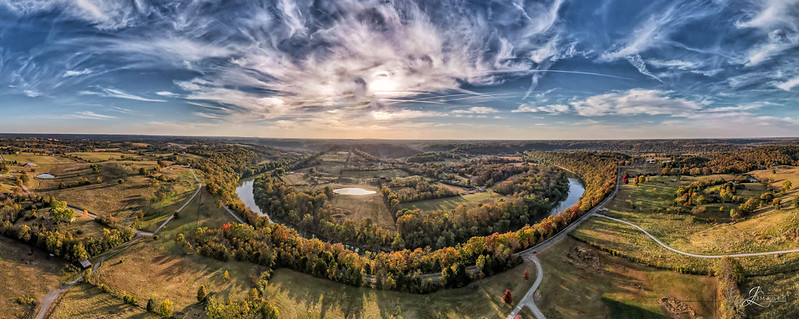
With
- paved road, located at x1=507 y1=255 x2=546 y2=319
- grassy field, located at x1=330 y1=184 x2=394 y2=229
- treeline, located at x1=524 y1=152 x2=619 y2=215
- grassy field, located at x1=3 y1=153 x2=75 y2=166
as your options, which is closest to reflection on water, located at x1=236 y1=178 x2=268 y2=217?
grassy field, located at x1=330 y1=184 x2=394 y2=229

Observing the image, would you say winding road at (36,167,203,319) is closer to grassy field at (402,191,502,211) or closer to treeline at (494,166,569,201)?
grassy field at (402,191,502,211)

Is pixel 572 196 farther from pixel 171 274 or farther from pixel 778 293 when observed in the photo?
pixel 171 274

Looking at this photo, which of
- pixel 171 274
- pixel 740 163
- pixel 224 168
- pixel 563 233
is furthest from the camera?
pixel 224 168

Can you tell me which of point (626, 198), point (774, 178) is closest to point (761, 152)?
point (774, 178)

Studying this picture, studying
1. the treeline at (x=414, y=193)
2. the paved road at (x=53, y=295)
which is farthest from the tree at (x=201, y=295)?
the treeline at (x=414, y=193)

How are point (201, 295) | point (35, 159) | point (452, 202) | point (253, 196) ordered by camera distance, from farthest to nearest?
point (253, 196) → point (452, 202) → point (35, 159) → point (201, 295)

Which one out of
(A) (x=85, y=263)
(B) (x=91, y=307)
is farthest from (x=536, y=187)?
(A) (x=85, y=263)

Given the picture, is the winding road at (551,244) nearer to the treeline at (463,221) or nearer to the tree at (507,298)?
the tree at (507,298)
